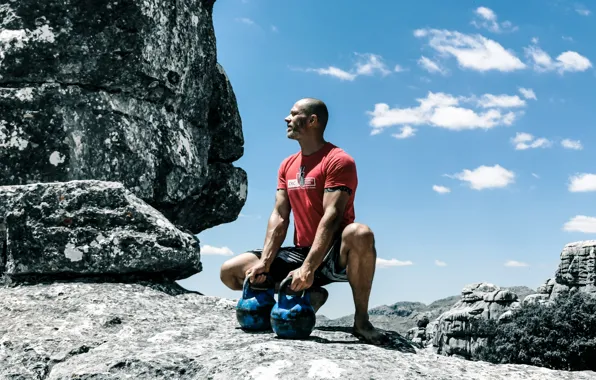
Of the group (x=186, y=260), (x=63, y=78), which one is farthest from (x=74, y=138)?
(x=186, y=260)

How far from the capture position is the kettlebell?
4762mm

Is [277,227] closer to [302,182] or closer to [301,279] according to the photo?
[302,182]

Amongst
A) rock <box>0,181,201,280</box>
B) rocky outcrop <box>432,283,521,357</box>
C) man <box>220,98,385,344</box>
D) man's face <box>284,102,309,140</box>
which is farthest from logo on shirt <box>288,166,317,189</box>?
rocky outcrop <box>432,283,521,357</box>

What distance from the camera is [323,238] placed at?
4.52m

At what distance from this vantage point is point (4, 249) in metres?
6.19

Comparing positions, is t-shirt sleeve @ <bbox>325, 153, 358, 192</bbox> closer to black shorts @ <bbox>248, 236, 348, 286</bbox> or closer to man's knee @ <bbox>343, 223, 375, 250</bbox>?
man's knee @ <bbox>343, 223, 375, 250</bbox>

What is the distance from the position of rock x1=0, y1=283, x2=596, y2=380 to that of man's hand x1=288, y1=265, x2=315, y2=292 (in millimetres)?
348

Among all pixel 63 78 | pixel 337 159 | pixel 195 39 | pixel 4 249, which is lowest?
pixel 4 249

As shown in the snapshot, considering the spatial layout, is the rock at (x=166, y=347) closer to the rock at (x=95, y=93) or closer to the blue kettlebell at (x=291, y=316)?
the blue kettlebell at (x=291, y=316)

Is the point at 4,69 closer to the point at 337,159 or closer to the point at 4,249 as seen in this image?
the point at 4,249

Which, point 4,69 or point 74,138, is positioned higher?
point 4,69

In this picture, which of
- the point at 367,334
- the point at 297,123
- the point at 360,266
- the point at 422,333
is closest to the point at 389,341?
the point at 367,334

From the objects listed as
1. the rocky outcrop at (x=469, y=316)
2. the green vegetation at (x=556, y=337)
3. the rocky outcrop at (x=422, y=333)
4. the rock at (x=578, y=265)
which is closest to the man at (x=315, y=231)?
the green vegetation at (x=556, y=337)

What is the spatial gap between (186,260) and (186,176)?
1537 mm
